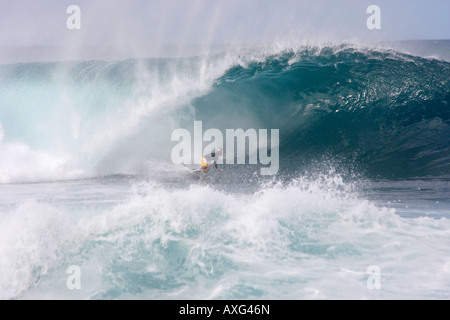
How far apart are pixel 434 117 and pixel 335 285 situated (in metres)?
10.0

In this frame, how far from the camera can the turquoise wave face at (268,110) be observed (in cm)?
1188

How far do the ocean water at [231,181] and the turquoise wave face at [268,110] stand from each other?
58mm

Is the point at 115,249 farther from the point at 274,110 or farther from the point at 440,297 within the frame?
the point at 274,110

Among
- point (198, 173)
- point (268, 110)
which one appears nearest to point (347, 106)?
point (268, 110)

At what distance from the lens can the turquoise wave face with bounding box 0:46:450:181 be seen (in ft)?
39.0

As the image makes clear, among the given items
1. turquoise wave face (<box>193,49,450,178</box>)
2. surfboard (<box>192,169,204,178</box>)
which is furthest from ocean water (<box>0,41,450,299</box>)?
surfboard (<box>192,169,204,178</box>)

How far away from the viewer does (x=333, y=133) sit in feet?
39.9

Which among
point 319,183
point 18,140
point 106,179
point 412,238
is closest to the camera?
point 412,238

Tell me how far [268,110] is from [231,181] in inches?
160

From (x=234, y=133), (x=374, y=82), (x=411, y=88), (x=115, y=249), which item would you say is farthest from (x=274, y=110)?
(x=115, y=249)

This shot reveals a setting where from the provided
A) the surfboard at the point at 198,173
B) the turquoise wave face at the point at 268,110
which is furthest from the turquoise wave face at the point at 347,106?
the surfboard at the point at 198,173

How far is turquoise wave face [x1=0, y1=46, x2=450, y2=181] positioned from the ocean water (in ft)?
0.19

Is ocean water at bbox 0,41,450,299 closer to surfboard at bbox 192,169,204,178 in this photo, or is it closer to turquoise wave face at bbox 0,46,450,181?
turquoise wave face at bbox 0,46,450,181

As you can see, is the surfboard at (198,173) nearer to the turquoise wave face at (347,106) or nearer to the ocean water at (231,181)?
the ocean water at (231,181)
